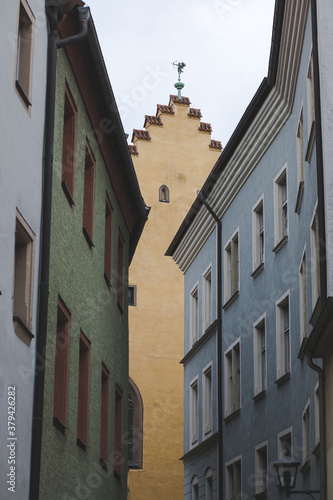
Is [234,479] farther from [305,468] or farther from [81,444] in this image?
[81,444]

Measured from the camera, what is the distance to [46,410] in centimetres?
1206

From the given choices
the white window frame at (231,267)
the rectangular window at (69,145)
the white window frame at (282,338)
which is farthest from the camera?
the white window frame at (231,267)

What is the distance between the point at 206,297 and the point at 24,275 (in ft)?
53.7

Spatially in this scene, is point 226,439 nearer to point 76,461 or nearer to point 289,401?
point 289,401

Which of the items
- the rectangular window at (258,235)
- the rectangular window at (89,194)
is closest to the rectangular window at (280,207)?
the rectangular window at (258,235)

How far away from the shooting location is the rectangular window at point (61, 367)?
43.8 feet

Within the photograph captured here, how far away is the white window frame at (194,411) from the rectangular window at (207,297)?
187 cm

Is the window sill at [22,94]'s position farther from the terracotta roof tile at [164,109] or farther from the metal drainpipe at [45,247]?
the terracotta roof tile at [164,109]

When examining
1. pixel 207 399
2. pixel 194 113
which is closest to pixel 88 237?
pixel 207 399

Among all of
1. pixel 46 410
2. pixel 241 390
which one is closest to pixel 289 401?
pixel 241 390

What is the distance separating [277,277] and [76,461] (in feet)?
23.9

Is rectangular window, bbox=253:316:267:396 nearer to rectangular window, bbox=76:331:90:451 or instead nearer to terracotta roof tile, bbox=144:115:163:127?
rectangular window, bbox=76:331:90:451

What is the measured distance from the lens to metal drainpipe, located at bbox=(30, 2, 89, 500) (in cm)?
1127

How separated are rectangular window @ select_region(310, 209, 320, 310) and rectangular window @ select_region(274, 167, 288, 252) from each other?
13.3 ft
